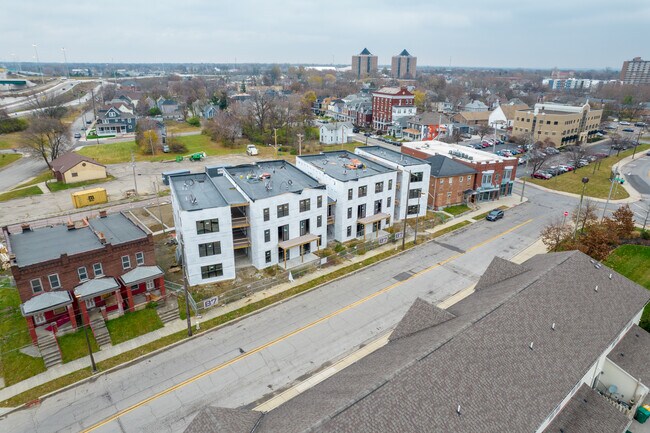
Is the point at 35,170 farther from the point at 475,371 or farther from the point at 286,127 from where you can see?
the point at 475,371

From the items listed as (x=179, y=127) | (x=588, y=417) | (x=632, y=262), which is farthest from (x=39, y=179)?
(x=632, y=262)

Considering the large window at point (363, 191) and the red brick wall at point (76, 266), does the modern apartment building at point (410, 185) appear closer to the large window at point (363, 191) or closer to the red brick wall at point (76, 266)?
the large window at point (363, 191)

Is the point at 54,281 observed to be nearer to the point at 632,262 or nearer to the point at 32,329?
the point at 32,329

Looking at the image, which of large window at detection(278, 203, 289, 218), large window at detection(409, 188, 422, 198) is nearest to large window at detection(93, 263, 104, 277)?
large window at detection(278, 203, 289, 218)

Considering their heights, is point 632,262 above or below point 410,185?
below

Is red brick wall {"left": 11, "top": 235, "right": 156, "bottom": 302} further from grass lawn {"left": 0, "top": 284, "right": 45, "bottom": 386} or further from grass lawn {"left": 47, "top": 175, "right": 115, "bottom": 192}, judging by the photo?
grass lawn {"left": 47, "top": 175, "right": 115, "bottom": 192}

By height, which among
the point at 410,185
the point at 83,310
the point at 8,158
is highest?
the point at 410,185

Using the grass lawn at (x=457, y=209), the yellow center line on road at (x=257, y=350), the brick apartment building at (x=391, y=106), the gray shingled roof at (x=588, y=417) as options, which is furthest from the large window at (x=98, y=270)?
the brick apartment building at (x=391, y=106)
